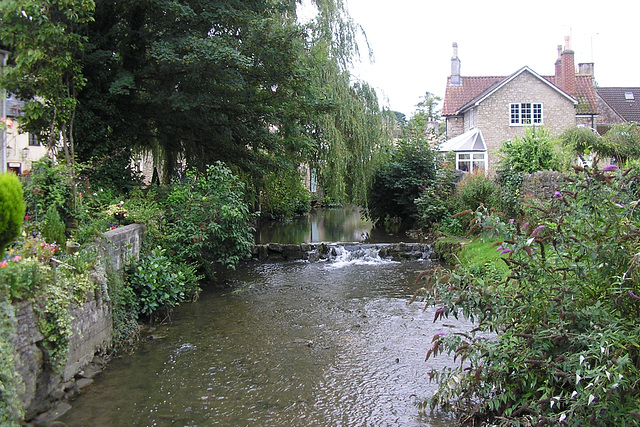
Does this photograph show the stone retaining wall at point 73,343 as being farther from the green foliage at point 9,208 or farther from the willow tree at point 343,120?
the willow tree at point 343,120

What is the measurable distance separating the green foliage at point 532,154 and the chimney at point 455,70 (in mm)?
22925

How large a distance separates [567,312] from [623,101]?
4121cm

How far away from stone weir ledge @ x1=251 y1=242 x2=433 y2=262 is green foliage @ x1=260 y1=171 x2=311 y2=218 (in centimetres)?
191

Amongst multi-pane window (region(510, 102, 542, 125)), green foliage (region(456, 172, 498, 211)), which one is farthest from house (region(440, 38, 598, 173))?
green foliage (region(456, 172, 498, 211))

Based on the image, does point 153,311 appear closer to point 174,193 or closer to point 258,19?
point 174,193

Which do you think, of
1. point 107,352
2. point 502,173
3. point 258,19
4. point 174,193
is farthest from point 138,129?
point 502,173

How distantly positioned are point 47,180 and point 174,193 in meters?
3.49

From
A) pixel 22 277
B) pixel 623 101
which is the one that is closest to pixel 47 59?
pixel 22 277

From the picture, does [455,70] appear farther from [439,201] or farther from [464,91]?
[439,201]

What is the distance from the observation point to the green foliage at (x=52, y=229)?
24.8ft

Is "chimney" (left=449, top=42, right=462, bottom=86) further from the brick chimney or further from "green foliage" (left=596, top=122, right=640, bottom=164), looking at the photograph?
"green foliage" (left=596, top=122, right=640, bottom=164)

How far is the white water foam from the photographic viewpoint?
16.9 metres

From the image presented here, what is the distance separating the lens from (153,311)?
977cm

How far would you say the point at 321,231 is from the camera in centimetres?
2539
